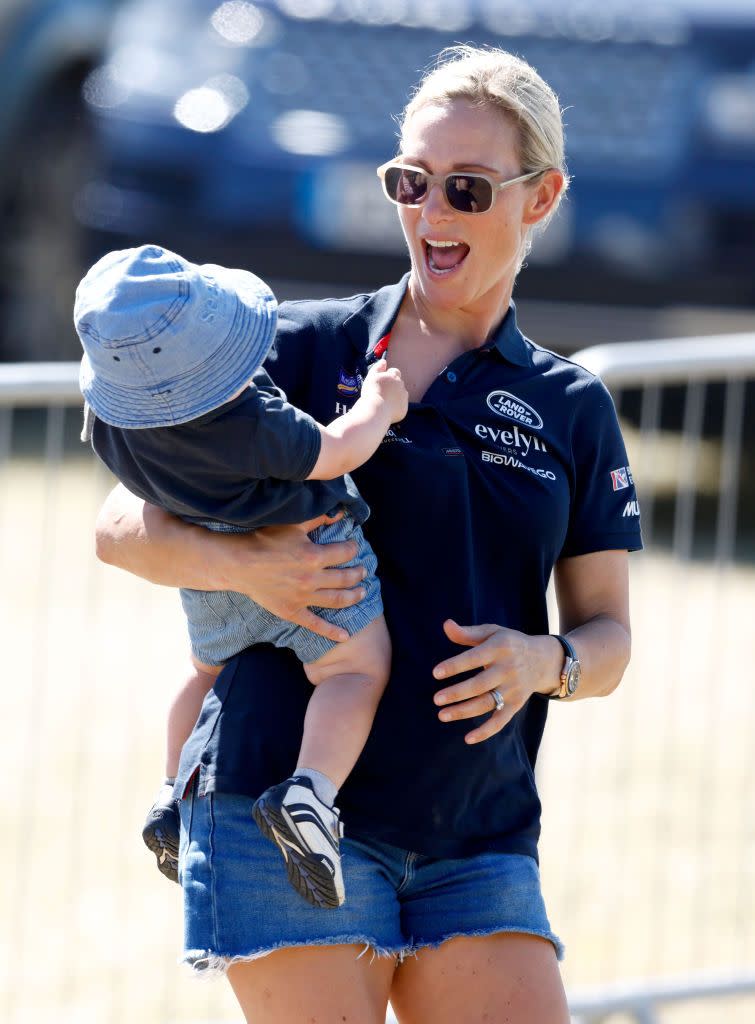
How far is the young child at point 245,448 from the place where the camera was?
7.34ft

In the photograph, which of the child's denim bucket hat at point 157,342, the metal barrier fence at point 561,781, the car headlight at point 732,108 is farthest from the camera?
the car headlight at point 732,108

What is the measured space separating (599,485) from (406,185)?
0.58 m

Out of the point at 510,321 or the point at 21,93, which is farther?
the point at 21,93

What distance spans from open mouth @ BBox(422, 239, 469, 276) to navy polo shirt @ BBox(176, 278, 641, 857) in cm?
9

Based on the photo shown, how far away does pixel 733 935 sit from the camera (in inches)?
189

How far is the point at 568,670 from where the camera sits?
8.63 ft

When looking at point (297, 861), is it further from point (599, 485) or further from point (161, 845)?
point (599, 485)

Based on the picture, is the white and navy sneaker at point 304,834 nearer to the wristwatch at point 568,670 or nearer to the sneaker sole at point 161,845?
the sneaker sole at point 161,845

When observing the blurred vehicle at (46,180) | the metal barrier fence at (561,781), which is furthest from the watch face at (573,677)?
the blurred vehicle at (46,180)

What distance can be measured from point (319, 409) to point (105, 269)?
0.44 metres

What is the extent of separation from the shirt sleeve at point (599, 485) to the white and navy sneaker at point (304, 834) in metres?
0.68

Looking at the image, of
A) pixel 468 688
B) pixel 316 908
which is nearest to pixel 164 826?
pixel 316 908

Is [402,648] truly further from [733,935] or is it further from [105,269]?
[733,935]

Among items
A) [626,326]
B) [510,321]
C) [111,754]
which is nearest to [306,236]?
[626,326]
